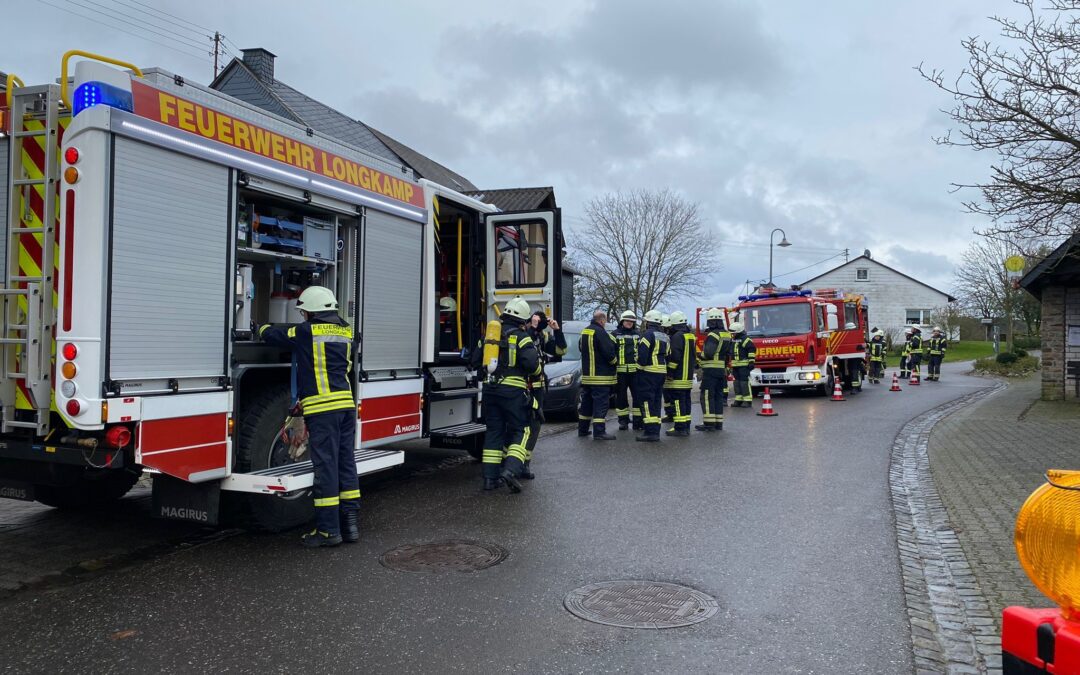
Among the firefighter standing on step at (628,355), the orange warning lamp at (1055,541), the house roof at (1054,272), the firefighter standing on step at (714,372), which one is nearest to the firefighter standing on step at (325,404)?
the orange warning lamp at (1055,541)

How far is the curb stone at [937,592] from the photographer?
12.9ft

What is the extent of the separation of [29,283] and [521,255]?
5148 millimetres

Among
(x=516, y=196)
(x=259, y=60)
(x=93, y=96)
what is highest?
(x=259, y=60)

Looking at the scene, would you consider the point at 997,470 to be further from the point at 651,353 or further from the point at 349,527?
the point at 349,527

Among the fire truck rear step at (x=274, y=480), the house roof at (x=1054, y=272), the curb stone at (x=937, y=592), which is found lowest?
the curb stone at (x=937, y=592)

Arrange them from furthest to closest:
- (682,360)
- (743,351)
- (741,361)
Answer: (741,361) < (743,351) < (682,360)

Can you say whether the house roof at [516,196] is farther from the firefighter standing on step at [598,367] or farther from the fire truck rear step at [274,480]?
the fire truck rear step at [274,480]

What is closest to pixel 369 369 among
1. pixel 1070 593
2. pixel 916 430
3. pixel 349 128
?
pixel 1070 593

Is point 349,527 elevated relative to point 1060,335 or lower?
lower

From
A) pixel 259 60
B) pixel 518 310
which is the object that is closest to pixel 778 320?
pixel 518 310

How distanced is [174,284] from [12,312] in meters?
0.98

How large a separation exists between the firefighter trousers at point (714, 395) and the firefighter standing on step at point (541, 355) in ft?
14.1

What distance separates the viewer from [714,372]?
12.9 meters

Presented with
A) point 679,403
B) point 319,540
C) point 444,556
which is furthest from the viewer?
point 679,403
